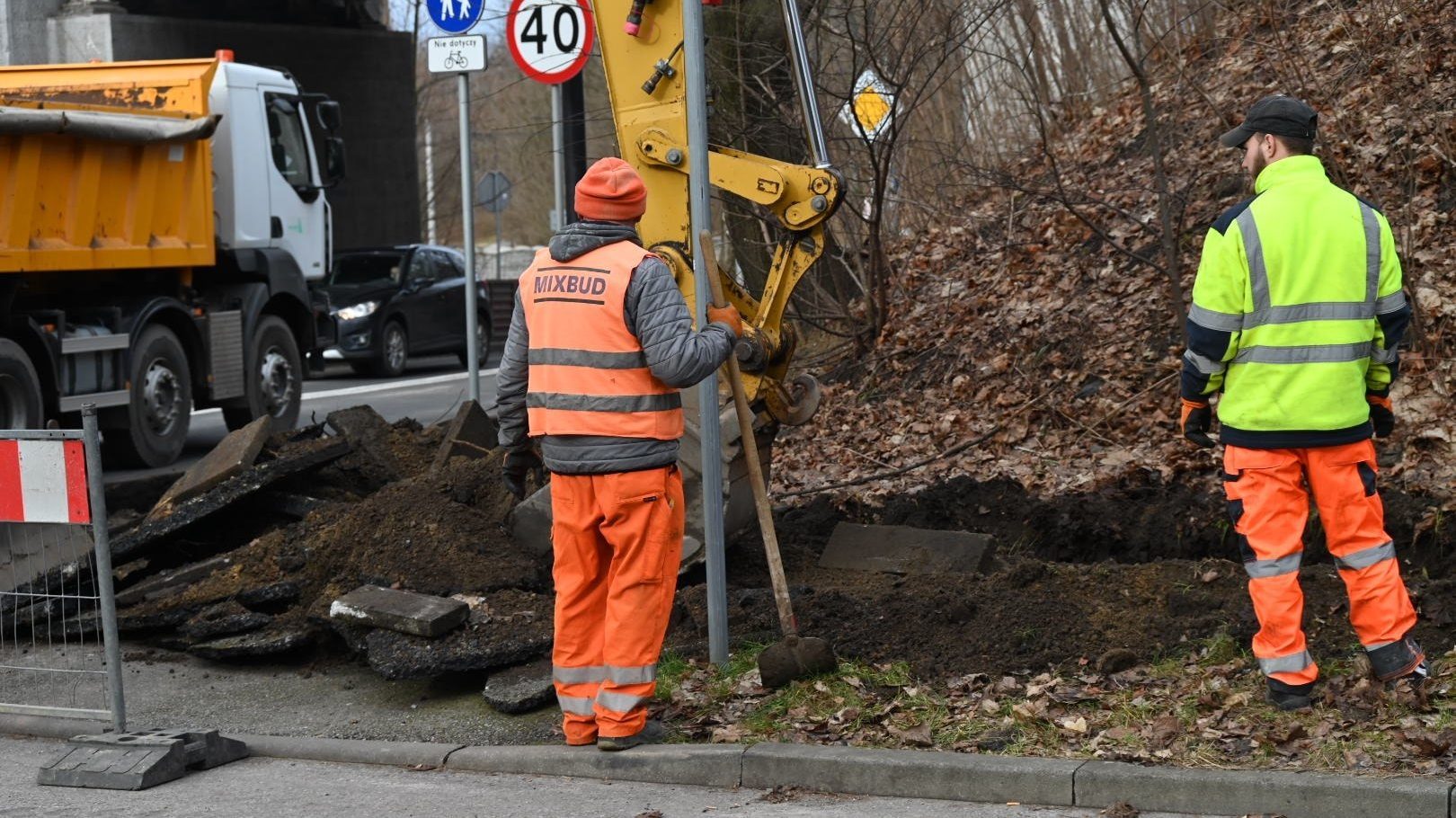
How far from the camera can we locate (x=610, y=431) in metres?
5.29

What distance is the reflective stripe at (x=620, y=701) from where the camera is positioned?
532 cm

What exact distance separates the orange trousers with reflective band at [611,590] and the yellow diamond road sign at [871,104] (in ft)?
17.7

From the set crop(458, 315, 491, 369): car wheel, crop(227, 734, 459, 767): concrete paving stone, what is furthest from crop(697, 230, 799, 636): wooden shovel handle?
crop(458, 315, 491, 369): car wheel

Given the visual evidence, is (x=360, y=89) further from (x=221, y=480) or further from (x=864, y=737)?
(x=864, y=737)

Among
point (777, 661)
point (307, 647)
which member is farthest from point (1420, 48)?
point (307, 647)

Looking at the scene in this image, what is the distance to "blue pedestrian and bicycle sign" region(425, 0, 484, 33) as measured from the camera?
11297mm

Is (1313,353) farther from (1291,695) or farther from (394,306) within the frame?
(394,306)

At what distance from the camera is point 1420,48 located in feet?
Answer: 30.5

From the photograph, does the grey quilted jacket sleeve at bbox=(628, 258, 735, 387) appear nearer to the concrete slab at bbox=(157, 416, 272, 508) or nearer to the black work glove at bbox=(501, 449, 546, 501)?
the black work glove at bbox=(501, 449, 546, 501)

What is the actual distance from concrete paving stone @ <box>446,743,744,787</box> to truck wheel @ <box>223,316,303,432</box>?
9.45 m

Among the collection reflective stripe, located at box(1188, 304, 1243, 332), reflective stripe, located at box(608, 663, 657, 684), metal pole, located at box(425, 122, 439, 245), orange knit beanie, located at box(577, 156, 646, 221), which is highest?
metal pole, located at box(425, 122, 439, 245)

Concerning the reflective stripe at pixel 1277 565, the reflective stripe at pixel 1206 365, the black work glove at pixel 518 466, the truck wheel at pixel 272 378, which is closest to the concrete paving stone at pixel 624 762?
the black work glove at pixel 518 466

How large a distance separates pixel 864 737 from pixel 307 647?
2607mm

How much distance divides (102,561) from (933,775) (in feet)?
9.27
